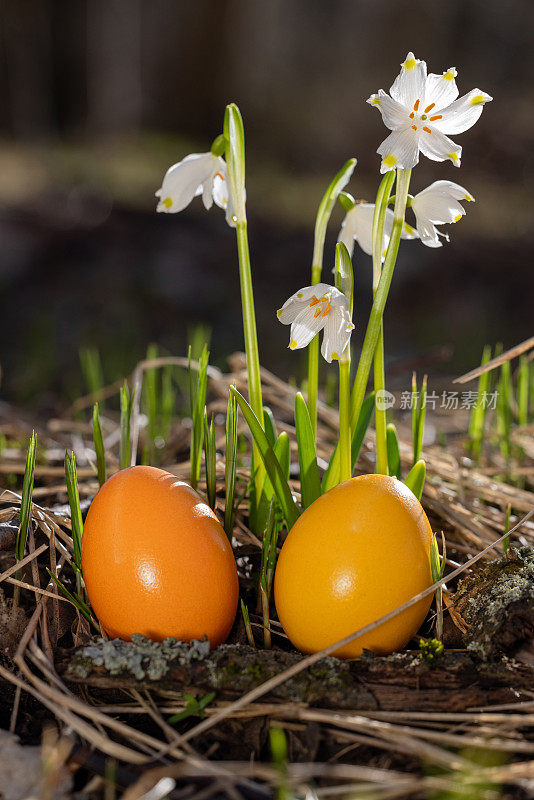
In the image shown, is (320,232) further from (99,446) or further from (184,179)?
(99,446)

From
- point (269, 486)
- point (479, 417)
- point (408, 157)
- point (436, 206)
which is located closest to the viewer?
point (408, 157)

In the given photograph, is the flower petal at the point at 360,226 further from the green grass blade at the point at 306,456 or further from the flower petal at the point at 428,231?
the green grass blade at the point at 306,456

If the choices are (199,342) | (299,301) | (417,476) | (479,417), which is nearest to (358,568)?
(417,476)

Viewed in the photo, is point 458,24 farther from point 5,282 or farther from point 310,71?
point 5,282

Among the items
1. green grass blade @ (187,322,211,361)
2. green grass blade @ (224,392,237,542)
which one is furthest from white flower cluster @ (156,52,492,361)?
green grass blade @ (187,322,211,361)

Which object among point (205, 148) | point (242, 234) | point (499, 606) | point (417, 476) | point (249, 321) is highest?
point (205, 148)

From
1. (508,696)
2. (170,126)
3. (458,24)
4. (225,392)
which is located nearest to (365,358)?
(508,696)

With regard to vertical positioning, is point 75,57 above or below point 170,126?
above
